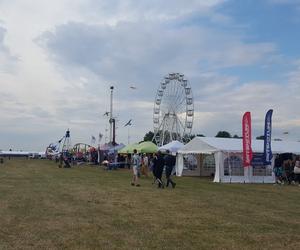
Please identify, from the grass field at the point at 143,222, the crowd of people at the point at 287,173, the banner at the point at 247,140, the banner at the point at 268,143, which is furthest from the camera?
the banner at the point at 268,143

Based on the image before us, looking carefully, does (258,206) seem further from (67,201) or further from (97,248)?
(97,248)

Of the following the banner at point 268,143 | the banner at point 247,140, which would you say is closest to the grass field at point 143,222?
the banner at point 247,140

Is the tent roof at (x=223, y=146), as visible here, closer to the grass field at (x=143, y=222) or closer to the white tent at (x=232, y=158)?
the white tent at (x=232, y=158)

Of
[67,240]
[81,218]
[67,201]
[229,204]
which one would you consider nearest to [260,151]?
[229,204]

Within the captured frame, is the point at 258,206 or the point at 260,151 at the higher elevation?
the point at 260,151

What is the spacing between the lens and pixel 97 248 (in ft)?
26.5

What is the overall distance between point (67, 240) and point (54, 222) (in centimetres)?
215

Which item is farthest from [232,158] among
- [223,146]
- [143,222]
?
[143,222]

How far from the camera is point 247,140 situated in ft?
92.5

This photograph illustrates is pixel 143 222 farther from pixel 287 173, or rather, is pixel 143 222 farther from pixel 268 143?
pixel 287 173

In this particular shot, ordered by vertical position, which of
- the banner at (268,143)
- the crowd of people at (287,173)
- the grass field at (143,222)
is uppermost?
the banner at (268,143)

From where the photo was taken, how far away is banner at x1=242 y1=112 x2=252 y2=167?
28166 millimetres

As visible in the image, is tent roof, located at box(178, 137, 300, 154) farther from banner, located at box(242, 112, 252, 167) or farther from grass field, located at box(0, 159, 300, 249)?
grass field, located at box(0, 159, 300, 249)

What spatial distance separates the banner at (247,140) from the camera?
28166mm
